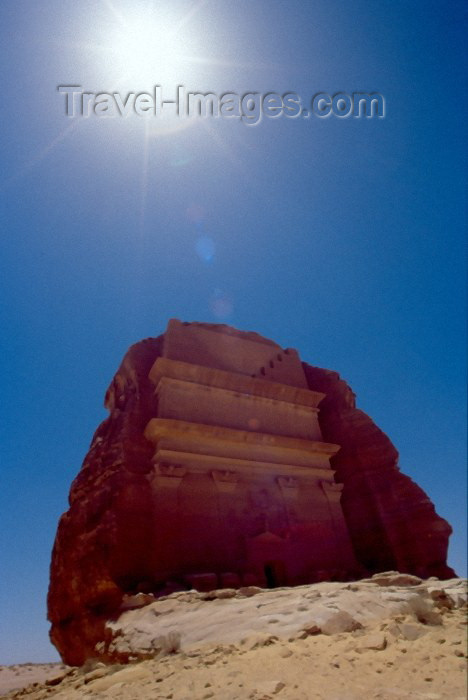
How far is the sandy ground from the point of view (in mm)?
3596

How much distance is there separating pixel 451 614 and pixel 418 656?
186 centimetres

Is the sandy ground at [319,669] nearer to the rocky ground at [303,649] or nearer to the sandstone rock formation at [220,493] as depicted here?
the rocky ground at [303,649]

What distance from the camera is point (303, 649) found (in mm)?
4785

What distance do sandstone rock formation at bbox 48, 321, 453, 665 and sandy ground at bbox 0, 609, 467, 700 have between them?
5.43m

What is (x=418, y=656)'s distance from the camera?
411cm

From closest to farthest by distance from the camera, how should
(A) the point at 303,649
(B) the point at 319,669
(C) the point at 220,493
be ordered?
(B) the point at 319,669 < (A) the point at 303,649 < (C) the point at 220,493

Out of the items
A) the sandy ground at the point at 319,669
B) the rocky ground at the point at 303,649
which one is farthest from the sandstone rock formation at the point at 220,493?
the sandy ground at the point at 319,669

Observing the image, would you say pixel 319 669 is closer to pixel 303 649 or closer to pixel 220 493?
pixel 303 649

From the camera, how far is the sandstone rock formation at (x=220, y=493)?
13.7 meters

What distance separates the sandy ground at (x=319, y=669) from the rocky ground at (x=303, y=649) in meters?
0.01

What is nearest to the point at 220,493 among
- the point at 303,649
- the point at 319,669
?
the point at 303,649

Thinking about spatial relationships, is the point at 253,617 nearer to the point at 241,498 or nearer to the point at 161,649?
the point at 161,649

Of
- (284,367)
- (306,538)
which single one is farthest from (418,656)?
(284,367)

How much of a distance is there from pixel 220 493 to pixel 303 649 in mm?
11494
